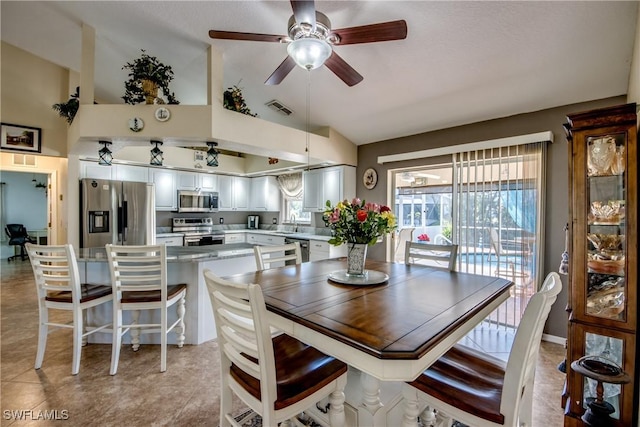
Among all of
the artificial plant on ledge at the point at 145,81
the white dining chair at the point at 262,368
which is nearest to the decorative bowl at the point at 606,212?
the white dining chair at the point at 262,368

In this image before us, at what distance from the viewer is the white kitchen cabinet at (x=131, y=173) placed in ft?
15.3

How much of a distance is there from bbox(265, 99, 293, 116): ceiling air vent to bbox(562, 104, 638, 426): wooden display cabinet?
10.3ft

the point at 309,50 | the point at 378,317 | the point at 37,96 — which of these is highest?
the point at 37,96

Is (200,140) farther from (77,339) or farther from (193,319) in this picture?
(77,339)

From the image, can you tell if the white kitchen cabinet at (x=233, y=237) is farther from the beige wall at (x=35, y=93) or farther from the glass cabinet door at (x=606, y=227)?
the glass cabinet door at (x=606, y=227)

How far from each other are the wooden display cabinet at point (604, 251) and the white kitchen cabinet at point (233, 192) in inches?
222

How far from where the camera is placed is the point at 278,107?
4.01 metres

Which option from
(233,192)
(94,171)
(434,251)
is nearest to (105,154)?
(94,171)

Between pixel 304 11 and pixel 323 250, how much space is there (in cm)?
339

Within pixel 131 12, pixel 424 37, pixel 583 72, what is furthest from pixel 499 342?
pixel 131 12

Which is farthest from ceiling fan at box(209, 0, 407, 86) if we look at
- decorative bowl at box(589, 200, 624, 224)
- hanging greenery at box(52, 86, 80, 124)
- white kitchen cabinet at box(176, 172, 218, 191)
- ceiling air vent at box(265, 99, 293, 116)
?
white kitchen cabinet at box(176, 172, 218, 191)

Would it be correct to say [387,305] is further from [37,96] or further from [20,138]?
[37,96]

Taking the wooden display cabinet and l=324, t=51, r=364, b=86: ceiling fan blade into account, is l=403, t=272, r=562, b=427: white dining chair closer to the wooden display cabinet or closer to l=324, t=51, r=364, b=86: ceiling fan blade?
the wooden display cabinet

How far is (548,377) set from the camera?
7.40 feet
